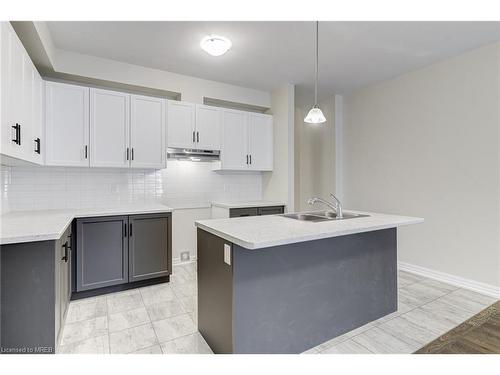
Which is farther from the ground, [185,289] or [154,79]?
[154,79]

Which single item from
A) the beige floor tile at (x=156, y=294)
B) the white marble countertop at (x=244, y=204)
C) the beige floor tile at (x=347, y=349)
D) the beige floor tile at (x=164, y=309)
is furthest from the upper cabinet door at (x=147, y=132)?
the beige floor tile at (x=347, y=349)

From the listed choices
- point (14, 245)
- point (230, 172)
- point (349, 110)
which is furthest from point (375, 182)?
point (14, 245)

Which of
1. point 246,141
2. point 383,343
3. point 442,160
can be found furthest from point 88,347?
point 442,160

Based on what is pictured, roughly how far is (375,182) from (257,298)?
3142 millimetres

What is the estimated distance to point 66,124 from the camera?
2953 millimetres

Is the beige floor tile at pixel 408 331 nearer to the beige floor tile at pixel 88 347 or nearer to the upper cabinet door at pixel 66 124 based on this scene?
the beige floor tile at pixel 88 347

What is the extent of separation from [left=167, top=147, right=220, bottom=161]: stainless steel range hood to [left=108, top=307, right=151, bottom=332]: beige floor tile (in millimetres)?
1863

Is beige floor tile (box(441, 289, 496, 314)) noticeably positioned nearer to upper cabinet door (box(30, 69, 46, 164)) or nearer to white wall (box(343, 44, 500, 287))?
white wall (box(343, 44, 500, 287))

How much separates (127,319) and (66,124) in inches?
84.0

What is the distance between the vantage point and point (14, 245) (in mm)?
1636

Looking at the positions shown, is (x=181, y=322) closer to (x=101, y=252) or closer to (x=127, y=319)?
(x=127, y=319)

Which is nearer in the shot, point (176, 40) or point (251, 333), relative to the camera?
point (251, 333)
